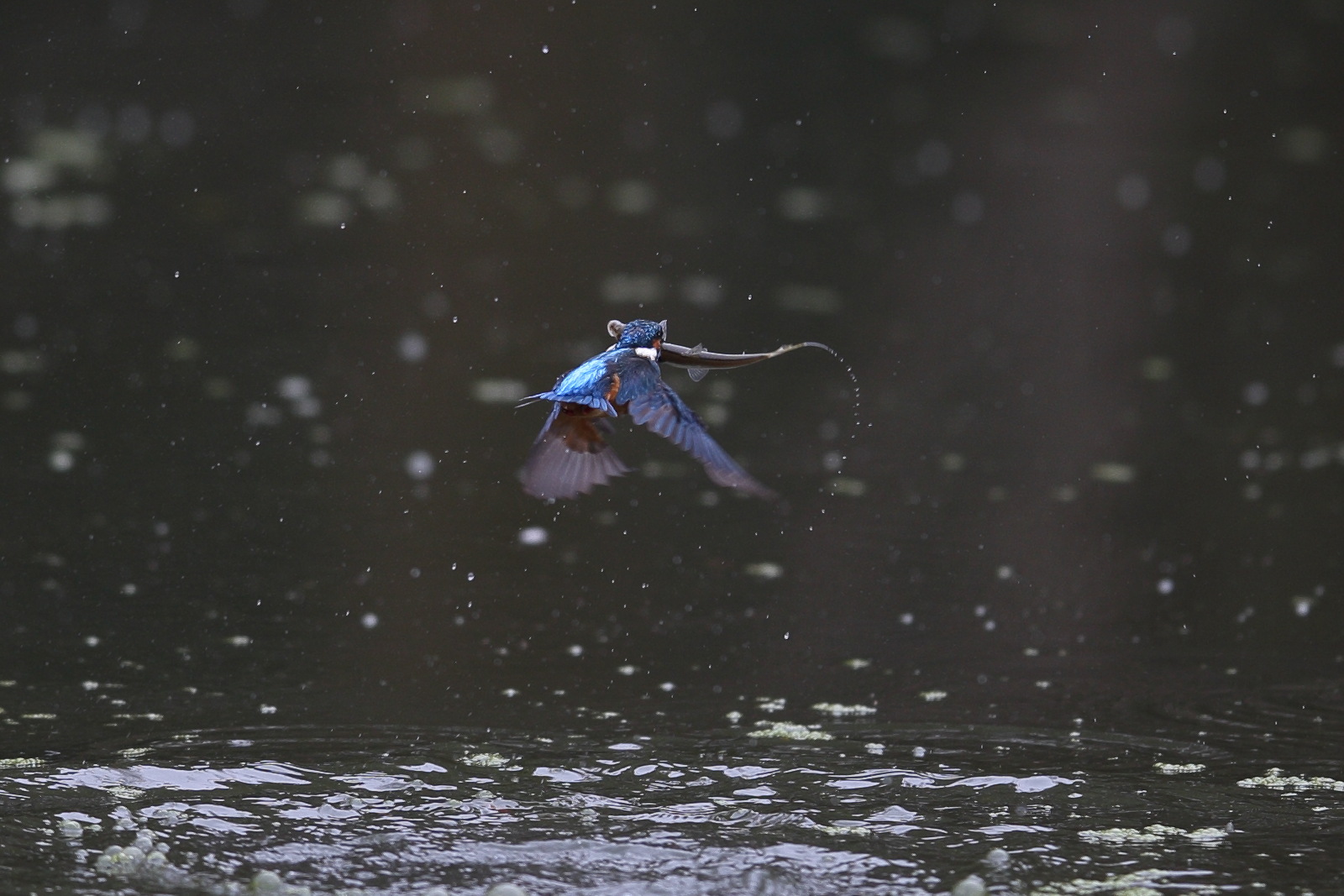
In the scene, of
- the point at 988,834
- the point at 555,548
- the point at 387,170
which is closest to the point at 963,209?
the point at 387,170

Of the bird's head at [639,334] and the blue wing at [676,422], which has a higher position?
the bird's head at [639,334]

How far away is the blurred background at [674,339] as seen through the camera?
4.79 metres

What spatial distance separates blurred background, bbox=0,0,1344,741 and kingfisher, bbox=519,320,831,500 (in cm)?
Result: 102

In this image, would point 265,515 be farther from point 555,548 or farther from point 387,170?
point 387,170

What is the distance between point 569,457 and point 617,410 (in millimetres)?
154

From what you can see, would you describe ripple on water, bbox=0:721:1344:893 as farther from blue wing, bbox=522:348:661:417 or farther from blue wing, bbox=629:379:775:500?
blue wing, bbox=522:348:661:417

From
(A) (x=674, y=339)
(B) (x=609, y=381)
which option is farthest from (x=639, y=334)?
(A) (x=674, y=339)

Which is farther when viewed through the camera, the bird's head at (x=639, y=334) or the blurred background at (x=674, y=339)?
the blurred background at (x=674, y=339)

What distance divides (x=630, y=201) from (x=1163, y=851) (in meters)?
6.59

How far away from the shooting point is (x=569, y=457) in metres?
3.28

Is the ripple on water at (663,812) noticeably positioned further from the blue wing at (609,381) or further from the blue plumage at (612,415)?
the blue wing at (609,381)

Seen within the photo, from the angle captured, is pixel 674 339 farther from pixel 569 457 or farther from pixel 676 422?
pixel 676 422

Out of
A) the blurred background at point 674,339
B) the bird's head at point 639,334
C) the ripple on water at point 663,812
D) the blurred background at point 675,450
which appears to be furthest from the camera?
the blurred background at point 674,339

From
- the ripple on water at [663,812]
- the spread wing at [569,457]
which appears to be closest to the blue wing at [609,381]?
the spread wing at [569,457]
